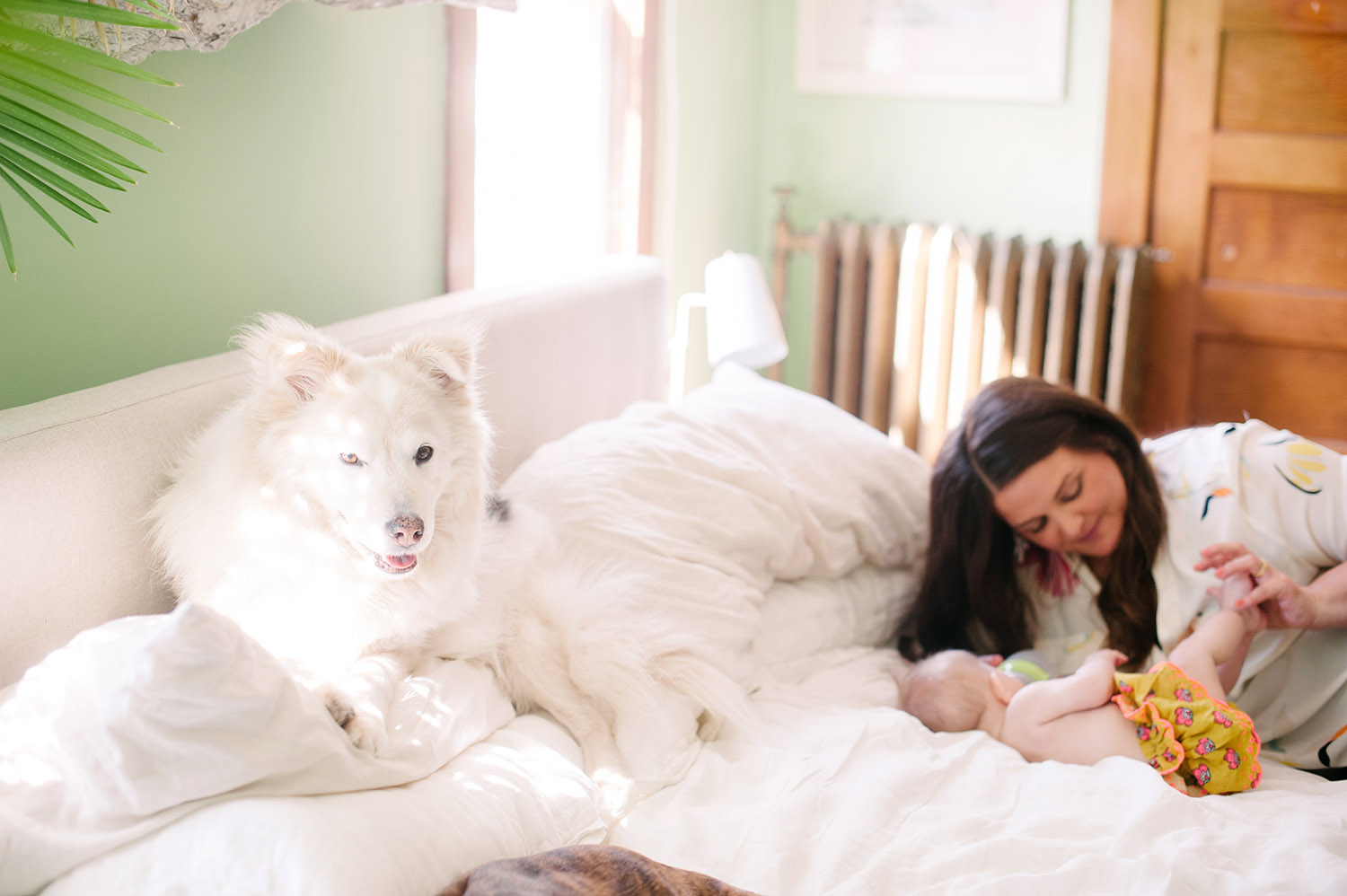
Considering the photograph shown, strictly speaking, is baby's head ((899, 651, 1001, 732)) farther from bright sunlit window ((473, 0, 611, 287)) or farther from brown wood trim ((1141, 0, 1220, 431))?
brown wood trim ((1141, 0, 1220, 431))

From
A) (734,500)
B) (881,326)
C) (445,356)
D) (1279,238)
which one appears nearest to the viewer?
(445,356)

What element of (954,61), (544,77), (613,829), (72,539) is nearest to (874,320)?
(954,61)

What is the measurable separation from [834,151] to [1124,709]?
2571mm

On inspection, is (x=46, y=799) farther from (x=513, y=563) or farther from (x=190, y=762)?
(x=513, y=563)

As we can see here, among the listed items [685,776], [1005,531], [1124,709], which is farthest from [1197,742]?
[685,776]

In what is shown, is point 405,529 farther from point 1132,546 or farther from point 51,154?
point 1132,546

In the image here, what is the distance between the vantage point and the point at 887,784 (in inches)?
55.5

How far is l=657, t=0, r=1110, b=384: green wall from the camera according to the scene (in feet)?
10.9

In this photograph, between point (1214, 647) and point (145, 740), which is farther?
point (1214, 647)

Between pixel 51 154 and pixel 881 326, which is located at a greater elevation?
pixel 51 154

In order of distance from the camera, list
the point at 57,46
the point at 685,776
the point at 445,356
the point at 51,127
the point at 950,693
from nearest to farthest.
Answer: the point at 57,46 < the point at 51,127 < the point at 445,356 < the point at 685,776 < the point at 950,693

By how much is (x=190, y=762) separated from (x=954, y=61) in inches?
125

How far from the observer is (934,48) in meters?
3.47

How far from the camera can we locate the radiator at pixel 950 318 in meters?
3.25
